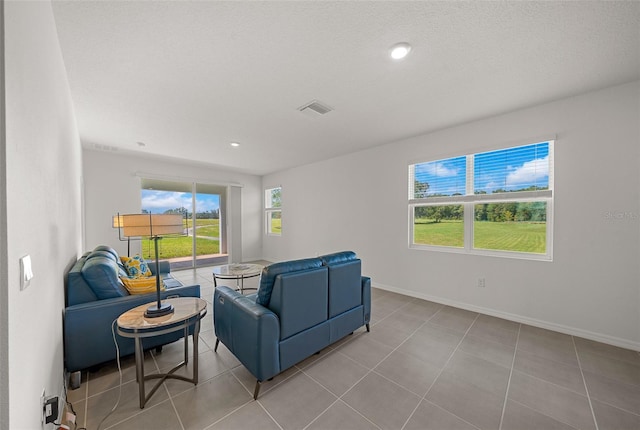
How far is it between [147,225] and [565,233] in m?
4.14

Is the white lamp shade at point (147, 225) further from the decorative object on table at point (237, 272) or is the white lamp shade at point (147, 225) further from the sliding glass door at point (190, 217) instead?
the sliding glass door at point (190, 217)

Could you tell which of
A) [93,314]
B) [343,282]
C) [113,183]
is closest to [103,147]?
[113,183]

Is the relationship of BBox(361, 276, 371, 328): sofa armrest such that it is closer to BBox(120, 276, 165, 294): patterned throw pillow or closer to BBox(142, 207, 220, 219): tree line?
BBox(120, 276, 165, 294): patterned throw pillow

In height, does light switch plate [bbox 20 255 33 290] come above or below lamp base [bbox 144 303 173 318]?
above

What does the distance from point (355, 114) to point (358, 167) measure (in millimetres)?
1734

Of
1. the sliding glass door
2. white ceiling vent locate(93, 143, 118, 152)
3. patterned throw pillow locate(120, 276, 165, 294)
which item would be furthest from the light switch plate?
the sliding glass door

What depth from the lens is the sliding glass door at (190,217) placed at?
5.56 meters

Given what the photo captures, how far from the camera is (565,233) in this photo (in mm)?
2695

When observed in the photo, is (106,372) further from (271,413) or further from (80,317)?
(271,413)

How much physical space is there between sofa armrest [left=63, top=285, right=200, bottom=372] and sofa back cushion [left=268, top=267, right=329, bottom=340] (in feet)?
4.31

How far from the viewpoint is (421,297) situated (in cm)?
381

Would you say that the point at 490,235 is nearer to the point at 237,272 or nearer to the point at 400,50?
the point at 400,50

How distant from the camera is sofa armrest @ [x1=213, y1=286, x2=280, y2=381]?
1.74m

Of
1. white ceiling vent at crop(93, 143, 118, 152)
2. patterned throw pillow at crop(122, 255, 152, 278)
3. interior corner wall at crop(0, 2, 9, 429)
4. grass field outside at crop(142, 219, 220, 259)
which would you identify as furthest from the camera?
grass field outside at crop(142, 219, 220, 259)
